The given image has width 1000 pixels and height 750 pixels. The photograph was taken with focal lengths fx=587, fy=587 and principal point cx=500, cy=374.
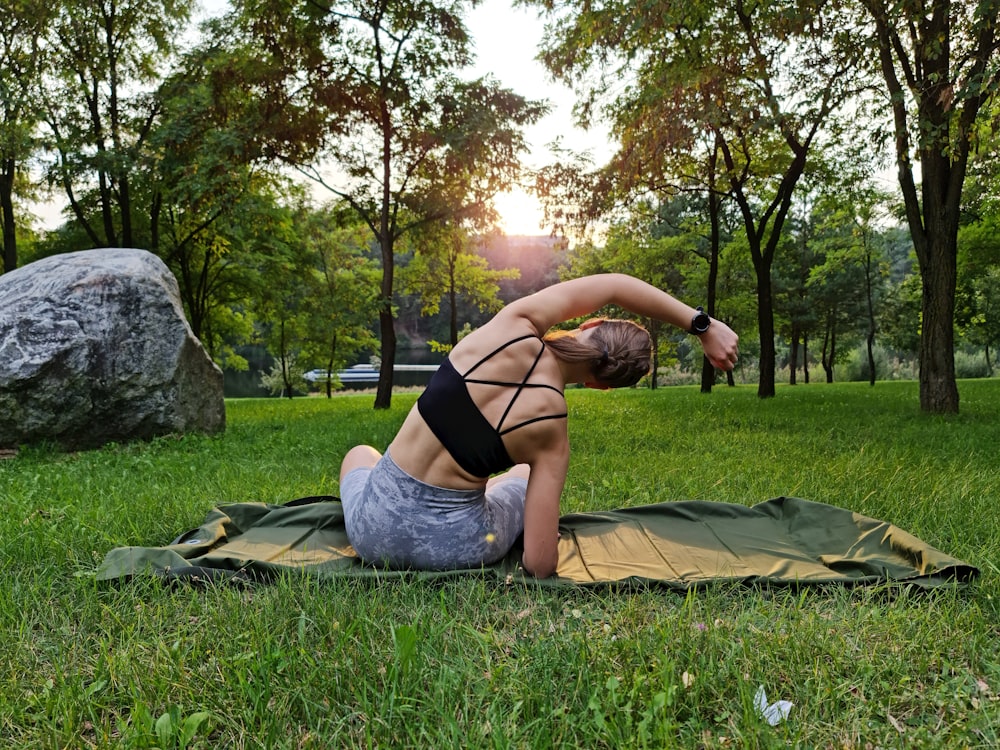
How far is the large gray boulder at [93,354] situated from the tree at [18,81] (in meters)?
9.12

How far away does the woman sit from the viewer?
2637mm

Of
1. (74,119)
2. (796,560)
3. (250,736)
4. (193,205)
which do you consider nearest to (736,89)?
(796,560)

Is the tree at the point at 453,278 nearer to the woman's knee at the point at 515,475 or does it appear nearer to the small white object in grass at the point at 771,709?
the woman's knee at the point at 515,475

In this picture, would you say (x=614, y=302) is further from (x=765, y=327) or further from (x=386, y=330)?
(x=765, y=327)

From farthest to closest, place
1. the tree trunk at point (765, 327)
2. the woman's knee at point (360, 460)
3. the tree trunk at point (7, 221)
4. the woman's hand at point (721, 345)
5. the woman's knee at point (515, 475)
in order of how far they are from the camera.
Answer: the tree trunk at point (7, 221), the tree trunk at point (765, 327), the woman's knee at point (360, 460), the woman's knee at point (515, 475), the woman's hand at point (721, 345)

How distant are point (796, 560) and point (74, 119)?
18919 millimetres

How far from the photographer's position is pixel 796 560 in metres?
3.04

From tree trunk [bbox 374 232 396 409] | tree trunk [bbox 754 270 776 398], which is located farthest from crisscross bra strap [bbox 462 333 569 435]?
tree trunk [bbox 754 270 776 398]

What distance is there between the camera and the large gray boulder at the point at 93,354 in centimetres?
659

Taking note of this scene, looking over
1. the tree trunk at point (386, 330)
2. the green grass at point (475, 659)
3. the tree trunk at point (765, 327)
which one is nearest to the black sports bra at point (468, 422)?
the green grass at point (475, 659)

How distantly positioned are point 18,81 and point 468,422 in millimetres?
18237

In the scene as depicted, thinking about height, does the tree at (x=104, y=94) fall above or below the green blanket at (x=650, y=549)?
above

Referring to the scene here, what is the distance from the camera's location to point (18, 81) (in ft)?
47.4

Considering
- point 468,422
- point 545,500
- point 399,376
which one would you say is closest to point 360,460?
point 468,422
